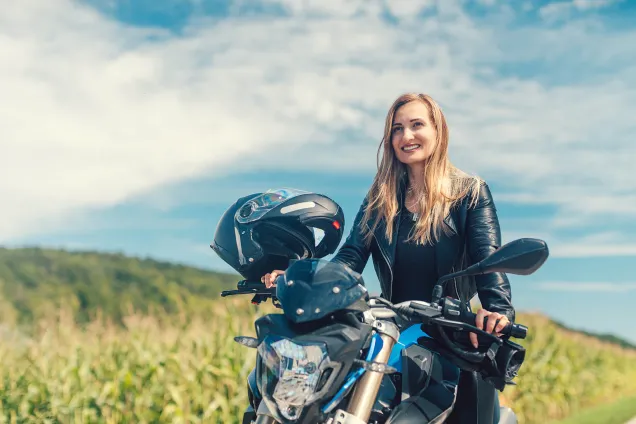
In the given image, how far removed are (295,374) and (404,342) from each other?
0.58 meters

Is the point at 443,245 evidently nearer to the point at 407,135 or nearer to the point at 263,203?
the point at 407,135

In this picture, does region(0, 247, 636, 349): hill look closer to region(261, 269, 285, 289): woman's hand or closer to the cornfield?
the cornfield

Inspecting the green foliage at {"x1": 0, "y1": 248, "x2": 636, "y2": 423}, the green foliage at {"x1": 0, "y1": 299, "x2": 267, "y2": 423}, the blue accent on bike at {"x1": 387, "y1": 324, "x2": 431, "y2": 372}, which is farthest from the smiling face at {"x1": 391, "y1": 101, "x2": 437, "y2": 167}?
the green foliage at {"x1": 0, "y1": 299, "x2": 267, "y2": 423}

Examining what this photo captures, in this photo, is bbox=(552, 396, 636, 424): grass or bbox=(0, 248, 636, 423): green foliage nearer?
bbox=(0, 248, 636, 423): green foliage

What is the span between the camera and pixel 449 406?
7.48 feet

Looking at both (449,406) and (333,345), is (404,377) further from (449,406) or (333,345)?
(333,345)

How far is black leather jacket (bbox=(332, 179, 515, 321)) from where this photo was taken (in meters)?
3.03

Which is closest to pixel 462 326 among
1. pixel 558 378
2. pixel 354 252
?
pixel 354 252

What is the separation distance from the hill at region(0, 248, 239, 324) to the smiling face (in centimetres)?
2031

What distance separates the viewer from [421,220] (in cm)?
313

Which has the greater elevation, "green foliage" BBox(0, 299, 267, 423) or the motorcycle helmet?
the motorcycle helmet

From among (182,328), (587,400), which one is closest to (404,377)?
(182,328)

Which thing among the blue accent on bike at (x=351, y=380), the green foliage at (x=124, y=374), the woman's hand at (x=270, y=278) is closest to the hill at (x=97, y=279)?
the green foliage at (x=124, y=374)

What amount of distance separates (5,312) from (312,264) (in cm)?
705
